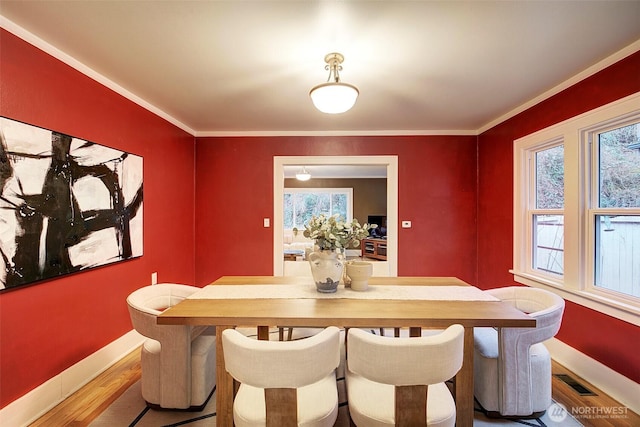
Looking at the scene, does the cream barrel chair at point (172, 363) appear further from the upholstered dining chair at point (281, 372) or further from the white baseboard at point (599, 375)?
the white baseboard at point (599, 375)

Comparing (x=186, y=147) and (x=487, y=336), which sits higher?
(x=186, y=147)

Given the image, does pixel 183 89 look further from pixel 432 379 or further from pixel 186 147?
pixel 432 379

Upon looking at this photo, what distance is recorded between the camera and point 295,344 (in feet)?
3.38

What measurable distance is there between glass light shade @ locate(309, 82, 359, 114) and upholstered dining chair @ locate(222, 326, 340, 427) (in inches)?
51.1

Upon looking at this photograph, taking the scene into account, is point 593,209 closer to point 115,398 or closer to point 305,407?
point 305,407

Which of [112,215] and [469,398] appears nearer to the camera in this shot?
[469,398]

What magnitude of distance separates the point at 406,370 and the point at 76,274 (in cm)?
221

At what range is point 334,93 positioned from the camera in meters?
1.71

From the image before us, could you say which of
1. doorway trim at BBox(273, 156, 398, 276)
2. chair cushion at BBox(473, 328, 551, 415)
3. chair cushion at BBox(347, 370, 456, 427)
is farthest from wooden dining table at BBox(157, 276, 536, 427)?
doorway trim at BBox(273, 156, 398, 276)

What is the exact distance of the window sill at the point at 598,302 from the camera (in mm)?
1832

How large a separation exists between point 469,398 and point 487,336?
622mm

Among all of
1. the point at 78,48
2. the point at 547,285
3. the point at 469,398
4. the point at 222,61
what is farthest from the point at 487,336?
the point at 78,48

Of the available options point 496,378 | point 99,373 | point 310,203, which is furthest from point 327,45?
point 310,203

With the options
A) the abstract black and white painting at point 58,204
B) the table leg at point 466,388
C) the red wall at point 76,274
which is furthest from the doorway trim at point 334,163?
the table leg at point 466,388
